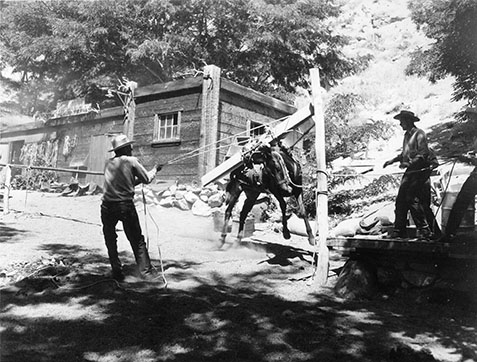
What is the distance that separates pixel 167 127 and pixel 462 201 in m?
11.5

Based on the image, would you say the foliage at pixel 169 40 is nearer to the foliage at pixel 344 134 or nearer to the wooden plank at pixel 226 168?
the foliage at pixel 344 134

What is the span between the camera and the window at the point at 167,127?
14938mm

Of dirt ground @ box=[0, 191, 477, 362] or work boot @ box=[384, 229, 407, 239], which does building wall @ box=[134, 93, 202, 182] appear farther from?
work boot @ box=[384, 229, 407, 239]

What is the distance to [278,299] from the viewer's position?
5656 millimetres

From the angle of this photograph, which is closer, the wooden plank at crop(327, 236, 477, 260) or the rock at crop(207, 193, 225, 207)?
the wooden plank at crop(327, 236, 477, 260)

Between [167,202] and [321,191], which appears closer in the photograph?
[321,191]

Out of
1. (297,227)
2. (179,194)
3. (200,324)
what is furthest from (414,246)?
(179,194)

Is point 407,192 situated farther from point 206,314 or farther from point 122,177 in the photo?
point 122,177

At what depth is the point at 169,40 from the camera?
1986 cm

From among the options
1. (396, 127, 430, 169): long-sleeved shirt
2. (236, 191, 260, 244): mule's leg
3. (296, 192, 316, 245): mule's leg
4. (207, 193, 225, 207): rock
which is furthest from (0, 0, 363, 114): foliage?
(396, 127, 430, 169): long-sleeved shirt

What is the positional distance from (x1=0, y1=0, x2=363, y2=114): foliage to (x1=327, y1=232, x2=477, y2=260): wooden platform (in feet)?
46.6

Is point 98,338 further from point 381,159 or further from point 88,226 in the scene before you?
point 381,159

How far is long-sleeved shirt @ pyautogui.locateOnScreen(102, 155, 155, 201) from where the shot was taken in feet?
20.0

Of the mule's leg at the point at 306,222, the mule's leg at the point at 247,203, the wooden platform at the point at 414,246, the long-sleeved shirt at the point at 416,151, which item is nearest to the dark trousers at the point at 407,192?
the long-sleeved shirt at the point at 416,151
